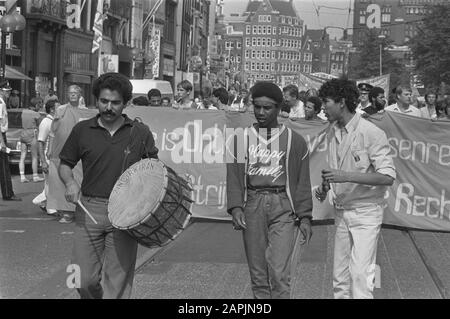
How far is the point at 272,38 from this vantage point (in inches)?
4631

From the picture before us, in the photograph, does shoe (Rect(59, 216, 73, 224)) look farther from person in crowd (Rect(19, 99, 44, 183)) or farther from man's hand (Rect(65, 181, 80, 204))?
man's hand (Rect(65, 181, 80, 204))

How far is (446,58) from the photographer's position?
43656mm

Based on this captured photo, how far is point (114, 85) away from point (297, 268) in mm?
3678

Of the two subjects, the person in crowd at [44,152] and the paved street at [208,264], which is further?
the person in crowd at [44,152]

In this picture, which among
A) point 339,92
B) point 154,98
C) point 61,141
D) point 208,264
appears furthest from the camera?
point 154,98

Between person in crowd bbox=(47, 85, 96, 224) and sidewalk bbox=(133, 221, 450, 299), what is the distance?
195 cm

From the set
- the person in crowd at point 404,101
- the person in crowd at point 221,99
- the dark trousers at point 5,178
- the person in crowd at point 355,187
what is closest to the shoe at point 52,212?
the dark trousers at point 5,178

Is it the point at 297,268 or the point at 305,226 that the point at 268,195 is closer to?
the point at 305,226

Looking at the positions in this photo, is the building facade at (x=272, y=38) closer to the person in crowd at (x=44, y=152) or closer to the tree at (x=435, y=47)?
the tree at (x=435, y=47)

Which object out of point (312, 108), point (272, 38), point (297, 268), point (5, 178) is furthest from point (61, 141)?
point (272, 38)

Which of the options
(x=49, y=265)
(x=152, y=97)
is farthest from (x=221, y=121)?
(x=49, y=265)

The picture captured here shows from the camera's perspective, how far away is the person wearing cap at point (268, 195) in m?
5.62

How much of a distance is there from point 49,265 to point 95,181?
3467mm
